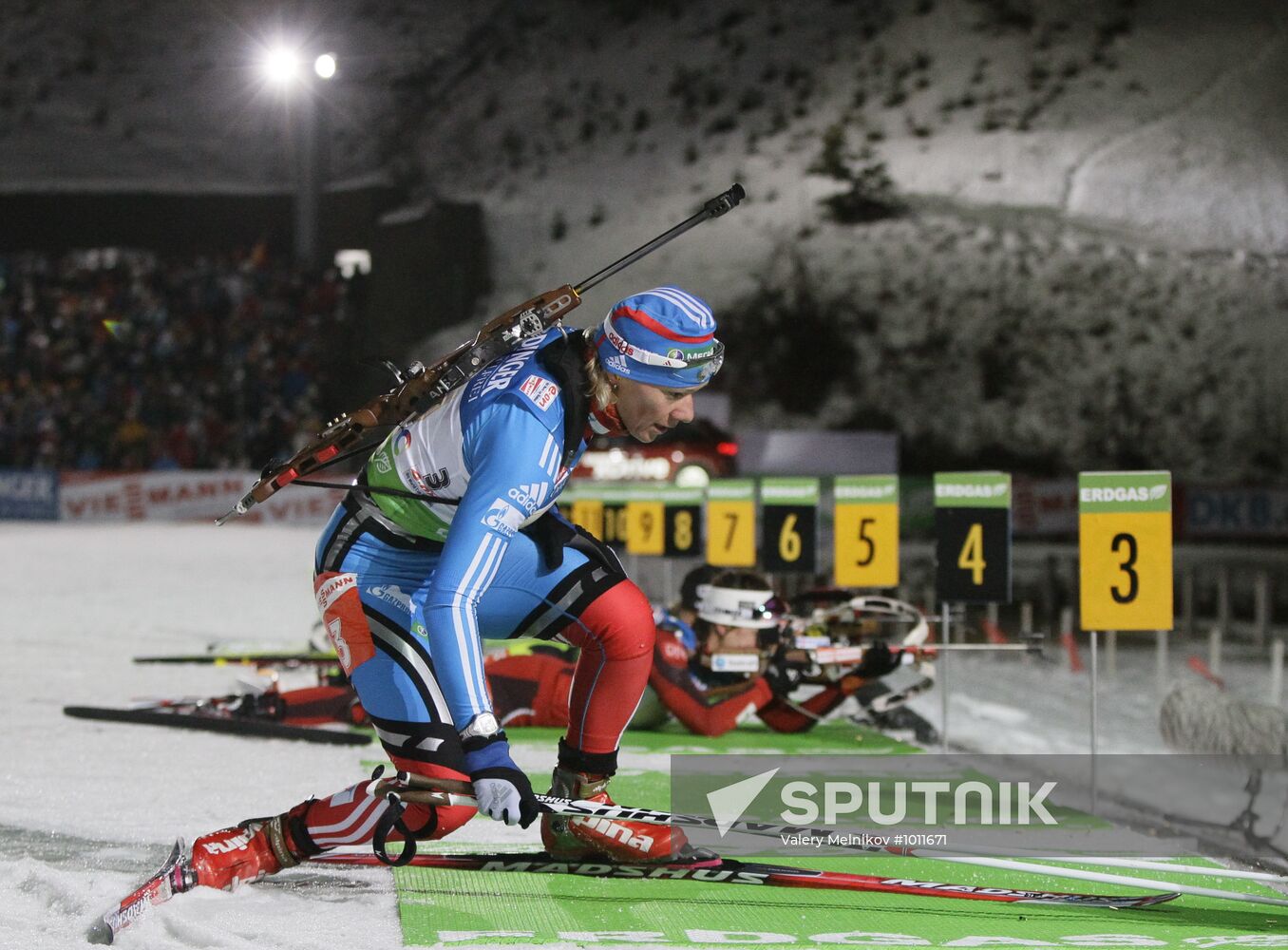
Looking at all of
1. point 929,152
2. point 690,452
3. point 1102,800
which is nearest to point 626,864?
point 1102,800

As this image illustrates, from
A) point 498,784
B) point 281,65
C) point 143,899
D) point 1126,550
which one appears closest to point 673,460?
point 1126,550

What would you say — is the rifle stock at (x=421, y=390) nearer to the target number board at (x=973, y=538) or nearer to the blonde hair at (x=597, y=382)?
the blonde hair at (x=597, y=382)

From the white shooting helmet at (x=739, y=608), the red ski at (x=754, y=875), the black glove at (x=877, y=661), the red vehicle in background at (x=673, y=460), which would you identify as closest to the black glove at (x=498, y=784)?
the red ski at (x=754, y=875)

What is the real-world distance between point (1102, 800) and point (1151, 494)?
3.62m

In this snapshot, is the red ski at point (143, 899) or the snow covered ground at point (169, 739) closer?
the red ski at point (143, 899)

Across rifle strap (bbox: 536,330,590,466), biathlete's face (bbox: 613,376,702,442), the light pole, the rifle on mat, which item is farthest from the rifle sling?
the light pole

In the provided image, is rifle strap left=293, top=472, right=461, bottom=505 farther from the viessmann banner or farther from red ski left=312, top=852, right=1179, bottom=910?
the viessmann banner

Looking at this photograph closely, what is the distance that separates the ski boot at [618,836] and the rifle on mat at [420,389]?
1.12 m

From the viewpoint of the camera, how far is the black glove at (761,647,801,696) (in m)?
6.84

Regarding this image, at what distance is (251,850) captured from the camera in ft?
11.8

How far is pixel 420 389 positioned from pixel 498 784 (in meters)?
1.33

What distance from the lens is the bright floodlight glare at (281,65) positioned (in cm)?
2952

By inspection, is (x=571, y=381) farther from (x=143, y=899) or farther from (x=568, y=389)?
(x=143, y=899)

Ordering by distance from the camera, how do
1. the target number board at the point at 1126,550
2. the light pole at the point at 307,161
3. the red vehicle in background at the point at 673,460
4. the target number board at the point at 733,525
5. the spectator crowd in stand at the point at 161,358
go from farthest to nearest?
the light pole at the point at 307,161 < the spectator crowd in stand at the point at 161,358 < the red vehicle in background at the point at 673,460 < the target number board at the point at 733,525 < the target number board at the point at 1126,550
